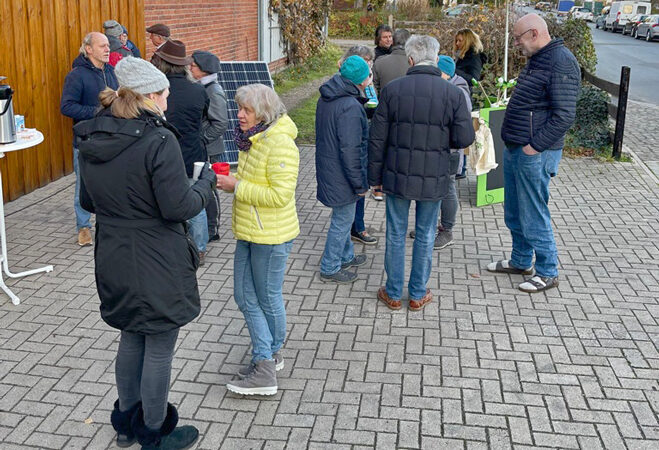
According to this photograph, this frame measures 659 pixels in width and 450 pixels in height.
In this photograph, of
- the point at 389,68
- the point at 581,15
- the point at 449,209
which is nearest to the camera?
the point at 449,209

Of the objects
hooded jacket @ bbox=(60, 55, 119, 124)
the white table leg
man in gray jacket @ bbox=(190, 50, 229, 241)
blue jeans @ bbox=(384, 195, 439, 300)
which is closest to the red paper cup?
blue jeans @ bbox=(384, 195, 439, 300)

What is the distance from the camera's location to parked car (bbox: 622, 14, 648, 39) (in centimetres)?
4160

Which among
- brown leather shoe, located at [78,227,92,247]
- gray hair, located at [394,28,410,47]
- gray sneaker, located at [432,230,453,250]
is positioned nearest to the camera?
brown leather shoe, located at [78,227,92,247]

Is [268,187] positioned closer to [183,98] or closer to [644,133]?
[183,98]

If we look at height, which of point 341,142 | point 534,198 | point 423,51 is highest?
point 423,51

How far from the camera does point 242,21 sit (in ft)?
52.5

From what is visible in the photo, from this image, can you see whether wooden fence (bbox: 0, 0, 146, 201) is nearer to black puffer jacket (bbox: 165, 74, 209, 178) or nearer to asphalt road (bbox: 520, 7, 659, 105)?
black puffer jacket (bbox: 165, 74, 209, 178)

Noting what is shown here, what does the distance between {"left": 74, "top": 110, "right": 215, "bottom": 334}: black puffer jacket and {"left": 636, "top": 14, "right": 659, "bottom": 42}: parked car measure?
39390mm

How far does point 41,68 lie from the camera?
8242 mm

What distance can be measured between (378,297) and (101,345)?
210 cm

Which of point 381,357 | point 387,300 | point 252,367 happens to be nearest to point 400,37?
point 387,300

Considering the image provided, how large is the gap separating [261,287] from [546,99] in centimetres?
278

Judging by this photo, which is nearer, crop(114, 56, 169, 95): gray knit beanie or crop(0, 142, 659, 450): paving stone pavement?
crop(114, 56, 169, 95): gray knit beanie

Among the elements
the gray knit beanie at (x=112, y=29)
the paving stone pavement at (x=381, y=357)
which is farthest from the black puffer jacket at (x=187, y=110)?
the gray knit beanie at (x=112, y=29)
